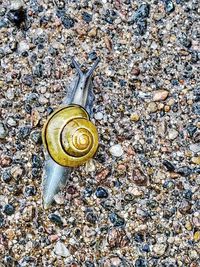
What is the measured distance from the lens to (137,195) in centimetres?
248

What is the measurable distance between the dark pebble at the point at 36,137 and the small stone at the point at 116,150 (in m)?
0.33

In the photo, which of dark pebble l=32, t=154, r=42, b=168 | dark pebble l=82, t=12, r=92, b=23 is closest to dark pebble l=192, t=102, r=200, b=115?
dark pebble l=82, t=12, r=92, b=23

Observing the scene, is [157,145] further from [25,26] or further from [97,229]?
[25,26]

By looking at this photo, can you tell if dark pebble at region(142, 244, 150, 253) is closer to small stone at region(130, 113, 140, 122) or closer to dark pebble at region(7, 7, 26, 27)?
small stone at region(130, 113, 140, 122)

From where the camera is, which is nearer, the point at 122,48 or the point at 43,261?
the point at 43,261

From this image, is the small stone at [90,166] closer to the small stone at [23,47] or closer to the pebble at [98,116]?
the pebble at [98,116]

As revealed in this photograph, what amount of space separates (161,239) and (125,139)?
0.48 m

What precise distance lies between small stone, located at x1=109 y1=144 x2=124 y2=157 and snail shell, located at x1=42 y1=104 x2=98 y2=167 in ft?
0.39

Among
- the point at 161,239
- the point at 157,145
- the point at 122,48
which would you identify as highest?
the point at 122,48

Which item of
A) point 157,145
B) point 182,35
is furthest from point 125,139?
point 182,35

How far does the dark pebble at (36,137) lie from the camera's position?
252cm

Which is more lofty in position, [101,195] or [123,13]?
[123,13]

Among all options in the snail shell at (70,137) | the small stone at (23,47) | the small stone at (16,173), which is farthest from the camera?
the small stone at (23,47)

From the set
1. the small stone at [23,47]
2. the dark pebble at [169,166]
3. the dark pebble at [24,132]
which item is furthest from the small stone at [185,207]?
the small stone at [23,47]
